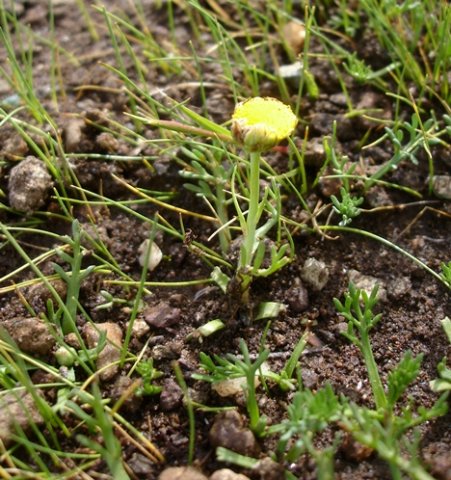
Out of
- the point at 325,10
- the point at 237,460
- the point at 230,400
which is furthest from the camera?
the point at 325,10

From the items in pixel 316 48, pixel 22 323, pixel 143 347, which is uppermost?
pixel 316 48

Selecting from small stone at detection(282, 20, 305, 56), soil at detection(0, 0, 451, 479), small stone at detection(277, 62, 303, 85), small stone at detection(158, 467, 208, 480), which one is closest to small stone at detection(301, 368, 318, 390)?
soil at detection(0, 0, 451, 479)

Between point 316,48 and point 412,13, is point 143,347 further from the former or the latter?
point 412,13

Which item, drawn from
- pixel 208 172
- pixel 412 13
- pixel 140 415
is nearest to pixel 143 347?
pixel 140 415

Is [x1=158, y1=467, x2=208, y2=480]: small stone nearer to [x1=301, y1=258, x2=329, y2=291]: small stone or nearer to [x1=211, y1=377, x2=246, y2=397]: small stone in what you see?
[x1=211, y1=377, x2=246, y2=397]: small stone

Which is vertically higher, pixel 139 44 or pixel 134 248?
pixel 139 44

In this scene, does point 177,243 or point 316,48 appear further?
point 316,48

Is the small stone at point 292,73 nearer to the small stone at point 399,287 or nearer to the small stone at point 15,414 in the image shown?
the small stone at point 399,287
